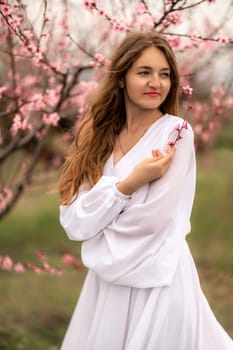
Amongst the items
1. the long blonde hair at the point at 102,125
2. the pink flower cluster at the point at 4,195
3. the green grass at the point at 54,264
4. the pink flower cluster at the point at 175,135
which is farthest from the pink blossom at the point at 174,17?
the green grass at the point at 54,264

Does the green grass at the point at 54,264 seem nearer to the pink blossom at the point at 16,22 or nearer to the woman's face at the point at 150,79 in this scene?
the pink blossom at the point at 16,22

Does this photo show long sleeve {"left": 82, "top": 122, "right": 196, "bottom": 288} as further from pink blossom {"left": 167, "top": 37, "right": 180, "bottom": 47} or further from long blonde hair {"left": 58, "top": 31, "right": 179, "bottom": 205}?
pink blossom {"left": 167, "top": 37, "right": 180, "bottom": 47}

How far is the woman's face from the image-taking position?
2107mm

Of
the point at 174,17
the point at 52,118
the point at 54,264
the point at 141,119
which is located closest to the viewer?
the point at 141,119

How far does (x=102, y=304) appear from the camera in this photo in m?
2.23

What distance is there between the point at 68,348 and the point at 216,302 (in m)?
2.79

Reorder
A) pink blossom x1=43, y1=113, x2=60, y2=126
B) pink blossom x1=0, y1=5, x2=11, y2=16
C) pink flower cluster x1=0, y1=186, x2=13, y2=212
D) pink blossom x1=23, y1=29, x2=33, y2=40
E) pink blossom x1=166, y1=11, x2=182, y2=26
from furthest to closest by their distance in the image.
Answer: pink flower cluster x1=0, y1=186, x2=13, y2=212 → pink blossom x1=43, y1=113, x2=60, y2=126 → pink blossom x1=23, y1=29, x2=33, y2=40 → pink blossom x1=166, y1=11, x2=182, y2=26 → pink blossom x1=0, y1=5, x2=11, y2=16

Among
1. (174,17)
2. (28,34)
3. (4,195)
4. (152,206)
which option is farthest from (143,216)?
(4,195)

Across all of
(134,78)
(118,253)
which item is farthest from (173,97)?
(118,253)

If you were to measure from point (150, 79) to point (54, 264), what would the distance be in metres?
4.26

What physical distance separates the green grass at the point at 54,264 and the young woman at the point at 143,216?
1.99m

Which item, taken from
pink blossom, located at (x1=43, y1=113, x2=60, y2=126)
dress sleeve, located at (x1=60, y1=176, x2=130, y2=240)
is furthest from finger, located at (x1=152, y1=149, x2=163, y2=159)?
pink blossom, located at (x1=43, y1=113, x2=60, y2=126)

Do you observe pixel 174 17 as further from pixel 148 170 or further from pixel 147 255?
pixel 147 255

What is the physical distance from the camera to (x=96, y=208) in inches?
83.3
